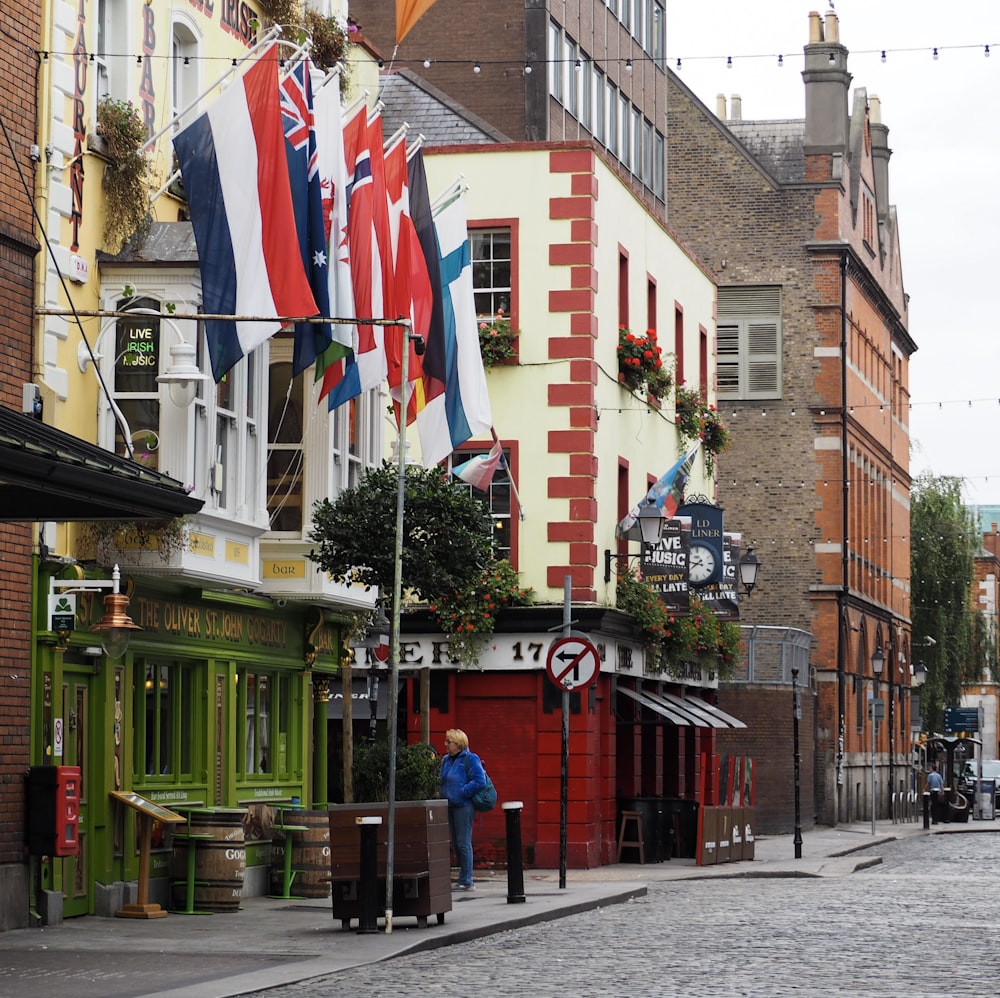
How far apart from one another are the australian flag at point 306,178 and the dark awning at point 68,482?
4.45m

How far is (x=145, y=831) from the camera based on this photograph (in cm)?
1931

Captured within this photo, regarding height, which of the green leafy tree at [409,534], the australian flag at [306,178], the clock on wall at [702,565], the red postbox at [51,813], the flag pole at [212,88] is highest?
the flag pole at [212,88]

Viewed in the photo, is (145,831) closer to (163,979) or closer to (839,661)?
(163,979)

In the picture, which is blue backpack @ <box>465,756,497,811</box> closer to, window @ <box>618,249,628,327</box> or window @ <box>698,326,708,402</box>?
window @ <box>618,249,628,327</box>

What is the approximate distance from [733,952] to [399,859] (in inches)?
119

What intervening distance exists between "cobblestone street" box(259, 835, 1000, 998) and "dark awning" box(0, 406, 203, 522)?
11.1ft

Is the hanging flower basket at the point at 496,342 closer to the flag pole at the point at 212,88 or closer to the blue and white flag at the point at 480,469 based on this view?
the blue and white flag at the point at 480,469

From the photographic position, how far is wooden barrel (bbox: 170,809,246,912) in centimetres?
2033

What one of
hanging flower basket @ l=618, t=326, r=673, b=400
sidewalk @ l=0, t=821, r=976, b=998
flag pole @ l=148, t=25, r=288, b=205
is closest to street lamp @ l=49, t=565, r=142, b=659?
sidewalk @ l=0, t=821, r=976, b=998

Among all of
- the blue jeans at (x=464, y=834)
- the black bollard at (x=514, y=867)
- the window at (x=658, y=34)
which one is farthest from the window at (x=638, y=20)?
the black bollard at (x=514, y=867)

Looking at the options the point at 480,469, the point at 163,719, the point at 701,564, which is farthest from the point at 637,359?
the point at 163,719

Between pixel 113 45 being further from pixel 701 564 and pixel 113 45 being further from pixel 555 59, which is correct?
pixel 555 59

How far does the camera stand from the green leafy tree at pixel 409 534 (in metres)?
21.9

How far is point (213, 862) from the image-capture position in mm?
20359
